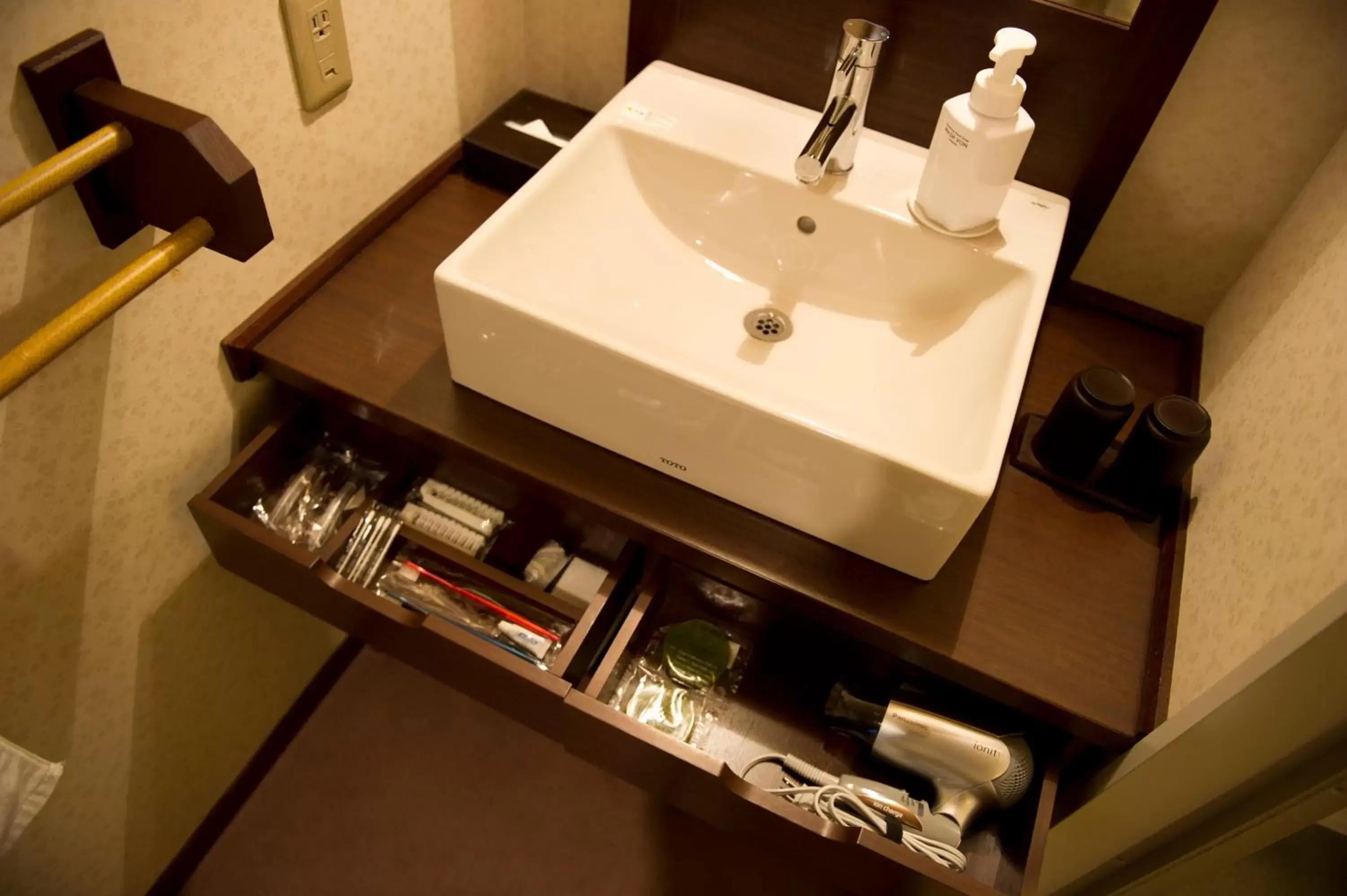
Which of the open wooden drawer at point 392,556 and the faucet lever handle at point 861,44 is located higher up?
the faucet lever handle at point 861,44

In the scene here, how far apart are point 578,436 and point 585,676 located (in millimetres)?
260

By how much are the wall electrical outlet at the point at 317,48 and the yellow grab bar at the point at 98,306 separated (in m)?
0.27

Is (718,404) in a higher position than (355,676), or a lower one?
higher

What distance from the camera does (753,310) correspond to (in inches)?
38.8

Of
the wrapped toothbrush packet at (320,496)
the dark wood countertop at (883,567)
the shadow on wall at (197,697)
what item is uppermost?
the dark wood countertop at (883,567)

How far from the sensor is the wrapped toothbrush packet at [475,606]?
0.91 m

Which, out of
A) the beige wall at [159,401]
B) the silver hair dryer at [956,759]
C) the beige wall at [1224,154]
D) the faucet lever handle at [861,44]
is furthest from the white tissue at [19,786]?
the beige wall at [1224,154]

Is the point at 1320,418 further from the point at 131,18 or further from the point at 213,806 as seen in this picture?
the point at 213,806

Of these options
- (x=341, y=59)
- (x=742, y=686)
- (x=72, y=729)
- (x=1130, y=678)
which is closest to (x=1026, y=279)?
(x=1130, y=678)

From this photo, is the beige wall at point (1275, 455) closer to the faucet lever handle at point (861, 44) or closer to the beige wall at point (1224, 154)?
the beige wall at point (1224, 154)

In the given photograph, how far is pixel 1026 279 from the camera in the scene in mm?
880

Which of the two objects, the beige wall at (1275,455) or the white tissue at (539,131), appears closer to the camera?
the beige wall at (1275,455)

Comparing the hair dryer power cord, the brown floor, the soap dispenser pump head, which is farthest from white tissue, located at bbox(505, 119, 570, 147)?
the brown floor

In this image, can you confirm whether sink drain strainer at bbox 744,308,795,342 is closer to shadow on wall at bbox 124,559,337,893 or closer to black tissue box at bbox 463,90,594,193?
black tissue box at bbox 463,90,594,193
